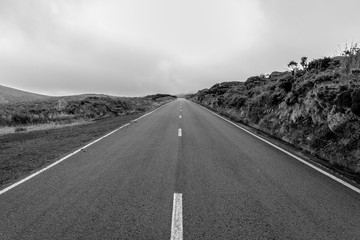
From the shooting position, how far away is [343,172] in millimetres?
5691

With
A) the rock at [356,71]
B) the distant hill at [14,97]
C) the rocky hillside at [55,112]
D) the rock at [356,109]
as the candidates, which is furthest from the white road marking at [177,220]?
the distant hill at [14,97]

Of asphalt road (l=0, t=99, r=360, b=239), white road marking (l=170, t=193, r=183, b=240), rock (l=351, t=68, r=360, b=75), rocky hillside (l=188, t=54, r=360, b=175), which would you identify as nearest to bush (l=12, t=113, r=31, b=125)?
asphalt road (l=0, t=99, r=360, b=239)

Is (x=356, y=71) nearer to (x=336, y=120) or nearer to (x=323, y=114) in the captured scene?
(x=323, y=114)

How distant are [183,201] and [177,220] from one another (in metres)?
0.64

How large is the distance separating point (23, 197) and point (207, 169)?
13.9 feet

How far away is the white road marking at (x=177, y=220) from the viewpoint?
3.01 meters

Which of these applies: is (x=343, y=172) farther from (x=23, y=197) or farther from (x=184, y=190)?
(x=23, y=197)

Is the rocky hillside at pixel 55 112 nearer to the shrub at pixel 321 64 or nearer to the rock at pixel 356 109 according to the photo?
the shrub at pixel 321 64

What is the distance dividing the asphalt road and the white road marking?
2.0 inches

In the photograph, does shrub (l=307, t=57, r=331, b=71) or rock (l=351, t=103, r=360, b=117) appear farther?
shrub (l=307, t=57, r=331, b=71)

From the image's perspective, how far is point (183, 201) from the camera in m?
3.99

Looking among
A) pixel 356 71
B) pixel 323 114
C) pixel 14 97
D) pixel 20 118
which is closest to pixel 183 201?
pixel 323 114

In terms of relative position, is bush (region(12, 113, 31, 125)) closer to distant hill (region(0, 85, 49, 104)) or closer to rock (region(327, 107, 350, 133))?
distant hill (region(0, 85, 49, 104))

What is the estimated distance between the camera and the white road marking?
9.86ft
